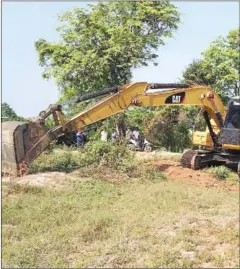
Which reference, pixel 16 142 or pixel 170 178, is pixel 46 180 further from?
pixel 170 178

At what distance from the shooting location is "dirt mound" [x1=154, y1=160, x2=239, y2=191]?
11648 millimetres

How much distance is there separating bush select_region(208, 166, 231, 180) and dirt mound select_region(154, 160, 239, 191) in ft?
0.52

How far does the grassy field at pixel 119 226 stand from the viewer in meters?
6.55

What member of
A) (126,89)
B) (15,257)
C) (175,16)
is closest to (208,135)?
(126,89)

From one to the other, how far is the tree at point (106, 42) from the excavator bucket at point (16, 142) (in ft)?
36.6

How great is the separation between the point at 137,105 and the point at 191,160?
224cm

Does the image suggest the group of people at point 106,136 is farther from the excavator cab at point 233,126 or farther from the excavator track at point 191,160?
→ the excavator cab at point 233,126

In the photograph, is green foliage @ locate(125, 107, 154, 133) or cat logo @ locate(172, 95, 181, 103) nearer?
cat logo @ locate(172, 95, 181, 103)

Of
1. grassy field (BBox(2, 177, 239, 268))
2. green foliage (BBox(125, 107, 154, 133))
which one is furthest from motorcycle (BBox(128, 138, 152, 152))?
grassy field (BBox(2, 177, 239, 268))

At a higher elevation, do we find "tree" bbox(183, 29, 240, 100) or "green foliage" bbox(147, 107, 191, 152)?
"tree" bbox(183, 29, 240, 100)

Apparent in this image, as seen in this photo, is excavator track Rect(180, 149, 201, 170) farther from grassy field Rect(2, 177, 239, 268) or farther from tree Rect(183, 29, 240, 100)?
tree Rect(183, 29, 240, 100)

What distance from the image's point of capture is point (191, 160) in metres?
13.7

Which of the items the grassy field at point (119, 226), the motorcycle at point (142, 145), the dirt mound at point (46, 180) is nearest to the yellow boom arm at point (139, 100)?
the dirt mound at point (46, 180)

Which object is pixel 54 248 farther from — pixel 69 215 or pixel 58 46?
pixel 58 46
